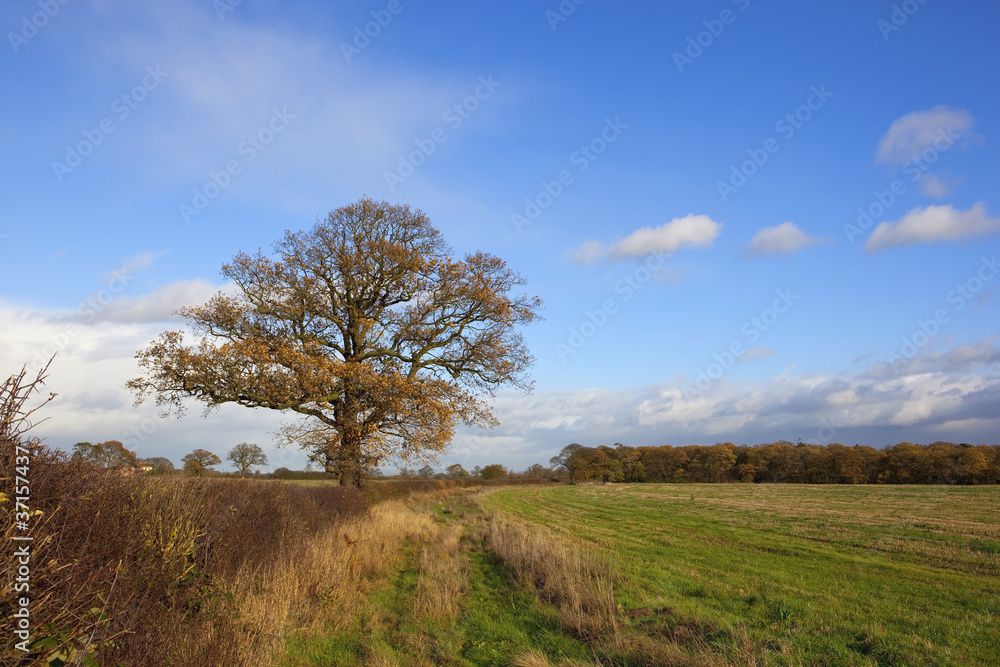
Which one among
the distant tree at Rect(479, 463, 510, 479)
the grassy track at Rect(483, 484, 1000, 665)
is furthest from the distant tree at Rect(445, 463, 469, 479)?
the grassy track at Rect(483, 484, 1000, 665)

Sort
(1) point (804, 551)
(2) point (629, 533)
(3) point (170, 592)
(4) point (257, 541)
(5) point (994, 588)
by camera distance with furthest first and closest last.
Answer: (2) point (629, 533) → (1) point (804, 551) → (5) point (994, 588) → (4) point (257, 541) → (3) point (170, 592)

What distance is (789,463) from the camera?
76.2 m

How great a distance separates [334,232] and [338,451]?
7977mm

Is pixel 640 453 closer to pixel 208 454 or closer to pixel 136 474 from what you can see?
pixel 208 454

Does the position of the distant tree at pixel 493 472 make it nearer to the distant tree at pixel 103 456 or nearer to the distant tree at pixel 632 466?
the distant tree at pixel 632 466

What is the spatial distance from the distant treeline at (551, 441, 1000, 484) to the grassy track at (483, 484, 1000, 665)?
1863 inches

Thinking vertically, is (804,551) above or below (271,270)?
below

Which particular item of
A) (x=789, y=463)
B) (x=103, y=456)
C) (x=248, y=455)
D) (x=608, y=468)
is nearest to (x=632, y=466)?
(x=608, y=468)

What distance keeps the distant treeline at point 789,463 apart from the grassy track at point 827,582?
155 feet

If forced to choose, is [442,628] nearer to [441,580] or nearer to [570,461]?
[441,580]

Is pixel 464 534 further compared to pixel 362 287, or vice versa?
pixel 362 287

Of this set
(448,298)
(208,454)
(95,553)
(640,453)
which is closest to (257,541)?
(95,553)

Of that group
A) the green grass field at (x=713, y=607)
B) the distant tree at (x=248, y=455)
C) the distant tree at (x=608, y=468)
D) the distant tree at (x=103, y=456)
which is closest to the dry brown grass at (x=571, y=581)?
the green grass field at (x=713, y=607)

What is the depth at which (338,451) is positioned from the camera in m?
19.3
